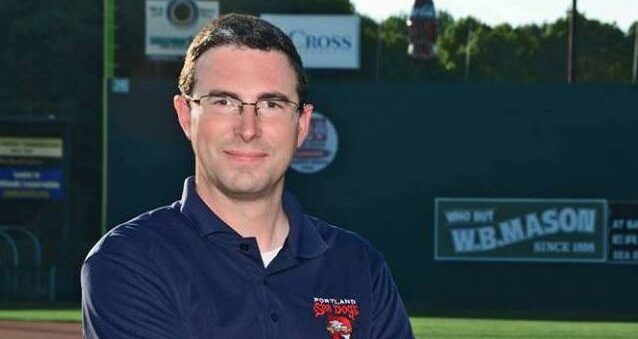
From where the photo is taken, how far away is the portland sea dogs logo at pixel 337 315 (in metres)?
3.26

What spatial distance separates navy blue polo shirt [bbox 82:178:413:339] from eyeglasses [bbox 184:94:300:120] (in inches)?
8.7

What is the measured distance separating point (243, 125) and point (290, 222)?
1.13ft

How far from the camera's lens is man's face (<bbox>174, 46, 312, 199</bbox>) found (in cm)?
320

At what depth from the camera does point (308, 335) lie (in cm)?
323

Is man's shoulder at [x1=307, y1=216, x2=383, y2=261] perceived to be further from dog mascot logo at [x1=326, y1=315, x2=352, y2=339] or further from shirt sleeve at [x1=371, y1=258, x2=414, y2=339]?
dog mascot logo at [x1=326, y1=315, x2=352, y2=339]

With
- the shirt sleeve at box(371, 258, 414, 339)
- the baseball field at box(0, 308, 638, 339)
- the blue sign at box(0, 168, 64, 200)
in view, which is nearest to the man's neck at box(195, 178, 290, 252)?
the shirt sleeve at box(371, 258, 414, 339)

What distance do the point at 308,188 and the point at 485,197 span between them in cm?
264

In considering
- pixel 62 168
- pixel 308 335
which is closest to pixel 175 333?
pixel 308 335

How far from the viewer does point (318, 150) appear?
941 inches

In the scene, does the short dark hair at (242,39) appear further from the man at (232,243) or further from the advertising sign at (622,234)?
the advertising sign at (622,234)

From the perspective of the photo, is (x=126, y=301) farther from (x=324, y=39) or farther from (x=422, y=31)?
(x=324, y=39)

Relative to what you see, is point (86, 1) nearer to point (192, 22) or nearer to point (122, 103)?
point (192, 22)

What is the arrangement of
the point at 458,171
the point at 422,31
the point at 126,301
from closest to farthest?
the point at 126,301, the point at 458,171, the point at 422,31

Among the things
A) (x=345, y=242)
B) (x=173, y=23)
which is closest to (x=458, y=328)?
(x=173, y=23)
